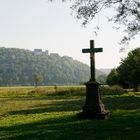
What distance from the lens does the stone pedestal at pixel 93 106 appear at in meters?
19.9

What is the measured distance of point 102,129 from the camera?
15859 mm

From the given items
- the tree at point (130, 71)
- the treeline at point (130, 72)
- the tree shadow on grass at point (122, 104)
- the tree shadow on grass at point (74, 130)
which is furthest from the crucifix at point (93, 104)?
the tree at point (130, 71)

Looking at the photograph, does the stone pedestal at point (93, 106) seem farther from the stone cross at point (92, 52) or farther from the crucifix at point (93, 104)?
the stone cross at point (92, 52)

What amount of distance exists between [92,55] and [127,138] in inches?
309

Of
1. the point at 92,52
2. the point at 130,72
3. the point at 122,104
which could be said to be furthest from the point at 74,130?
the point at 130,72

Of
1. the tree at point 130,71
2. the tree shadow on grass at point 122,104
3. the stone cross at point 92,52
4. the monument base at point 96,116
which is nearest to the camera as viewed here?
the monument base at point 96,116

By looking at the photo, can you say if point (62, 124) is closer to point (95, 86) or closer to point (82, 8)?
point (95, 86)

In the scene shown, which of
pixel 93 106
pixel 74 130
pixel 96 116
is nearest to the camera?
pixel 74 130

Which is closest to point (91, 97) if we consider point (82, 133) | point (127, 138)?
point (82, 133)

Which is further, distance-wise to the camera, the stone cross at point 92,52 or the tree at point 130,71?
the tree at point 130,71

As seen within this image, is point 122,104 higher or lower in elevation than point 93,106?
lower

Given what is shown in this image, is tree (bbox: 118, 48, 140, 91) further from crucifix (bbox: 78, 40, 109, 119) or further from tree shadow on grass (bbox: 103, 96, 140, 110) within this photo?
crucifix (bbox: 78, 40, 109, 119)

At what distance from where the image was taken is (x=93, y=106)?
2008cm

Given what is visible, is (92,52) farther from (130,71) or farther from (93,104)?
(130,71)
